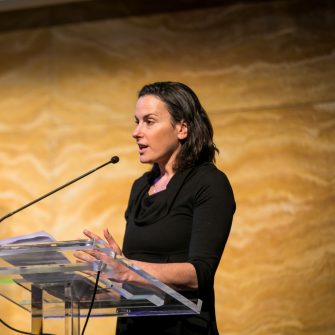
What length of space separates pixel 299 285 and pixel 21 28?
7.25ft

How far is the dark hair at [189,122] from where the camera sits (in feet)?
7.77

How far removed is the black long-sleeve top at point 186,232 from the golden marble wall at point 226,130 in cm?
154

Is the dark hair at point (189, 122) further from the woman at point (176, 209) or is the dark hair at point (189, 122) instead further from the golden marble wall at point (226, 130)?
the golden marble wall at point (226, 130)

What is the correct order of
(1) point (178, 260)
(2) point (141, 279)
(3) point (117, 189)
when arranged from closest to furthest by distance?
(2) point (141, 279) → (1) point (178, 260) → (3) point (117, 189)

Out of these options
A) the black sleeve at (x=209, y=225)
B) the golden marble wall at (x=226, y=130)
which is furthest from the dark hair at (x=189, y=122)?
the golden marble wall at (x=226, y=130)

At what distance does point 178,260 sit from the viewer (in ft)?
7.04

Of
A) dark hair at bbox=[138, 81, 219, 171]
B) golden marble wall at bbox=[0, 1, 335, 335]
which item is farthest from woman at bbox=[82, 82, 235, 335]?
golden marble wall at bbox=[0, 1, 335, 335]

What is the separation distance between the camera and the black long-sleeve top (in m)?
2.07

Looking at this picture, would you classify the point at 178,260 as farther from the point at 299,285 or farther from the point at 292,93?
the point at 292,93

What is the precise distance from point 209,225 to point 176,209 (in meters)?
0.15

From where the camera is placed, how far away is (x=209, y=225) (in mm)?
2098

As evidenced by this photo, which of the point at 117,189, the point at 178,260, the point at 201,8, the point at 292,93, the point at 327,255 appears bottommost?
the point at 178,260

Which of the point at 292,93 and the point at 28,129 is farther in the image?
the point at 28,129

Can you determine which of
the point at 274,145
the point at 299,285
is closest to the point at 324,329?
the point at 299,285
